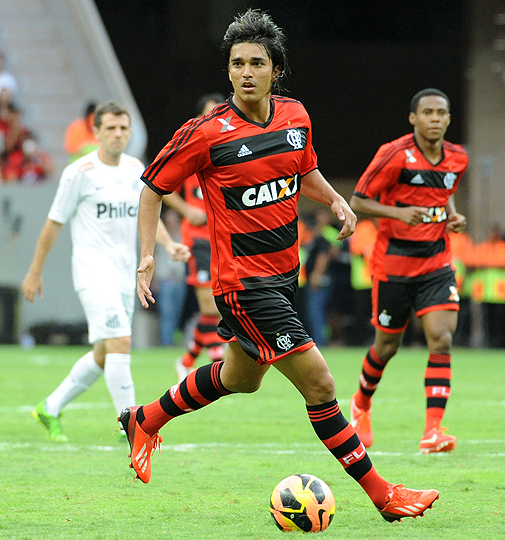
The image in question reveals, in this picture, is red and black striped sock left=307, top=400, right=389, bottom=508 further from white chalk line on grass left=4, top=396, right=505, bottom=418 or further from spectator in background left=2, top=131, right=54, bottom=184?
spectator in background left=2, top=131, right=54, bottom=184

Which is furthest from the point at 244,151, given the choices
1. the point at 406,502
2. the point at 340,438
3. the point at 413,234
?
the point at 413,234

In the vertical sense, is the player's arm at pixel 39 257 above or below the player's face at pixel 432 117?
below

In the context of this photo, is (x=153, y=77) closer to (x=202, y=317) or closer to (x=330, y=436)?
(x=202, y=317)

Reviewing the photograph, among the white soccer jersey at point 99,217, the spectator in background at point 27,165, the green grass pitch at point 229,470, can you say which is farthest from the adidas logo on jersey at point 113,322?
the spectator in background at point 27,165

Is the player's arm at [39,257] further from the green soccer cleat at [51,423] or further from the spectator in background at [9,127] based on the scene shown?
the spectator in background at [9,127]

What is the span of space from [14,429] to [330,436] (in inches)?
154

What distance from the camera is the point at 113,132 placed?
721cm

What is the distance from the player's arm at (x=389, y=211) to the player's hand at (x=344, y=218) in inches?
79.3

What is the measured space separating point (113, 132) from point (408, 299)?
237 cm

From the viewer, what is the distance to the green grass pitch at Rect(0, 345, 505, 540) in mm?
4586

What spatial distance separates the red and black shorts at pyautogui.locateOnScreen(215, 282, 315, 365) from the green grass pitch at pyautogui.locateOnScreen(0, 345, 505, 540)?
78cm

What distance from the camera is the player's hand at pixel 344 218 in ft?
15.8

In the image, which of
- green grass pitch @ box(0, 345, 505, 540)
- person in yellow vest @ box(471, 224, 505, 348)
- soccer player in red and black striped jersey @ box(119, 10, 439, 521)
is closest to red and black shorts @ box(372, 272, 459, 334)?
green grass pitch @ box(0, 345, 505, 540)

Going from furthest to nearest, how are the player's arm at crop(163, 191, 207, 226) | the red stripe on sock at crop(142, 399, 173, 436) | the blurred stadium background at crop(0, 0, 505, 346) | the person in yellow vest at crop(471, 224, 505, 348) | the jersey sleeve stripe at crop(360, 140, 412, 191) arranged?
the blurred stadium background at crop(0, 0, 505, 346)
the person in yellow vest at crop(471, 224, 505, 348)
the player's arm at crop(163, 191, 207, 226)
the jersey sleeve stripe at crop(360, 140, 412, 191)
the red stripe on sock at crop(142, 399, 173, 436)
